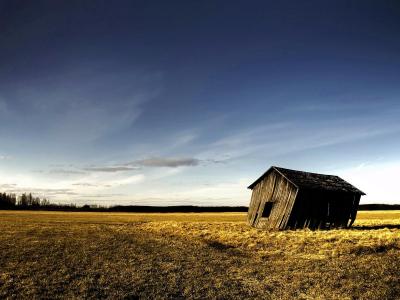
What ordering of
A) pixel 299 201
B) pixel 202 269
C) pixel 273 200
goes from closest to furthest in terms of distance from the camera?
pixel 202 269 → pixel 299 201 → pixel 273 200

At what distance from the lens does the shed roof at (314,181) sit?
32.2m

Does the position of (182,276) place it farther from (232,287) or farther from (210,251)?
(210,251)

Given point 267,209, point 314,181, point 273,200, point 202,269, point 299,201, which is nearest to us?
point 202,269

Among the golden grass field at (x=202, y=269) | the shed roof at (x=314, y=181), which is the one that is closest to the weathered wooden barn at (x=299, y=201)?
the shed roof at (x=314, y=181)

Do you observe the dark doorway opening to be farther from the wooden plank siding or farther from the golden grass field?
the golden grass field

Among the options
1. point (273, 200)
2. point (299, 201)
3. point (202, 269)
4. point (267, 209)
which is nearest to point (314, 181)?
point (299, 201)

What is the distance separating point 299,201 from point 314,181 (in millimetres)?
4114

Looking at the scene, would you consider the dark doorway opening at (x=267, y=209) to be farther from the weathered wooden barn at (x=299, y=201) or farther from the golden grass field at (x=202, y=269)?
the golden grass field at (x=202, y=269)

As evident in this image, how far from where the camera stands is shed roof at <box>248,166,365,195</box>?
32.2m

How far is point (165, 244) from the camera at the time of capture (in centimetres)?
2269

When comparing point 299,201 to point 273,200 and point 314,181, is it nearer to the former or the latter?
point 273,200

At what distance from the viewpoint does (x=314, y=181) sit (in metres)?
34.3

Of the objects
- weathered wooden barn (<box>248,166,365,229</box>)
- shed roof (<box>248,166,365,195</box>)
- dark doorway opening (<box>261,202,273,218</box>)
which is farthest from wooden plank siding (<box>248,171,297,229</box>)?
dark doorway opening (<box>261,202,273,218</box>)

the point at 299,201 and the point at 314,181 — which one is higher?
the point at 314,181
